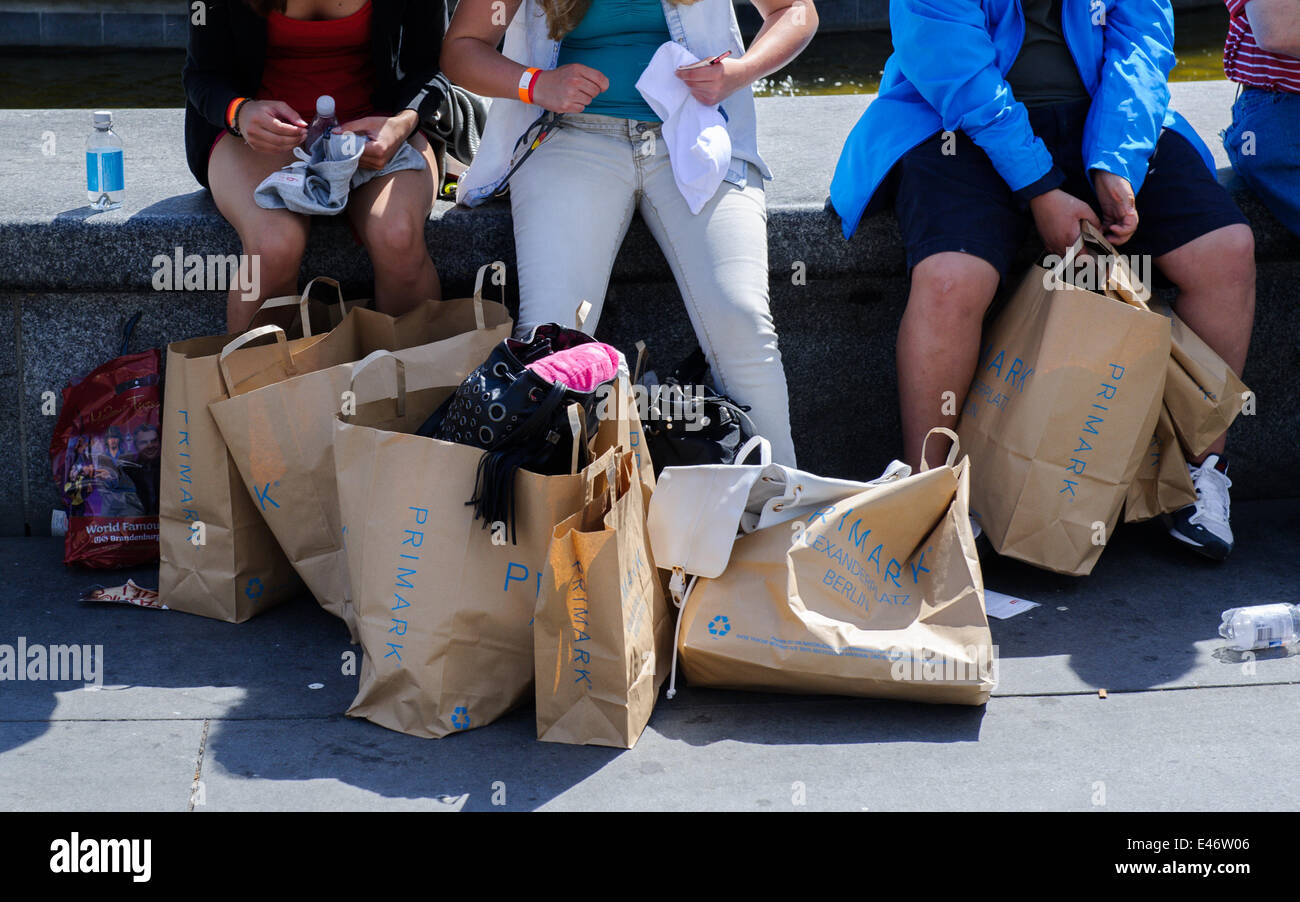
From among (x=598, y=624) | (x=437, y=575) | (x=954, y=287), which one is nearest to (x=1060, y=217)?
(x=954, y=287)

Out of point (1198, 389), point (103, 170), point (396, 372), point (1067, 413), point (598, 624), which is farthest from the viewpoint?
point (103, 170)

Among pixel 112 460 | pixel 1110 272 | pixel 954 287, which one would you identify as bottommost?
pixel 112 460

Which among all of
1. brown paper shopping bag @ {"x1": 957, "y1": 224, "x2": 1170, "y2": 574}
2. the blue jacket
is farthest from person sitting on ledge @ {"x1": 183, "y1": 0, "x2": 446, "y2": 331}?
brown paper shopping bag @ {"x1": 957, "y1": 224, "x2": 1170, "y2": 574}

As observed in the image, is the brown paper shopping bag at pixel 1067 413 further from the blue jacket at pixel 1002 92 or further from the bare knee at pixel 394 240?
the bare knee at pixel 394 240

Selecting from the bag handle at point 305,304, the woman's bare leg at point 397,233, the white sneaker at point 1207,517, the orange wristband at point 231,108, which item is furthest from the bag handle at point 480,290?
the white sneaker at point 1207,517

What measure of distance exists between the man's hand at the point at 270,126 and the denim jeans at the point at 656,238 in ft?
1.65

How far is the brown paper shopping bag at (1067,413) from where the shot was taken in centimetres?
295

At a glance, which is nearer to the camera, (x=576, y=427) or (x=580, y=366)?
(x=576, y=427)

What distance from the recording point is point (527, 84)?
10.1ft

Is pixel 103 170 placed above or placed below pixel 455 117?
below

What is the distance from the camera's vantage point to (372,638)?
254 centimetres

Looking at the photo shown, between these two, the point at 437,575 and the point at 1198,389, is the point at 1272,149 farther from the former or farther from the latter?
the point at 437,575

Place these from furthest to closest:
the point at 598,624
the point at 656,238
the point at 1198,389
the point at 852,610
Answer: the point at 656,238
the point at 1198,389
the point at 852,610
the point at 598,624

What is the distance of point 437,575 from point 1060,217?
1638 millimetres
